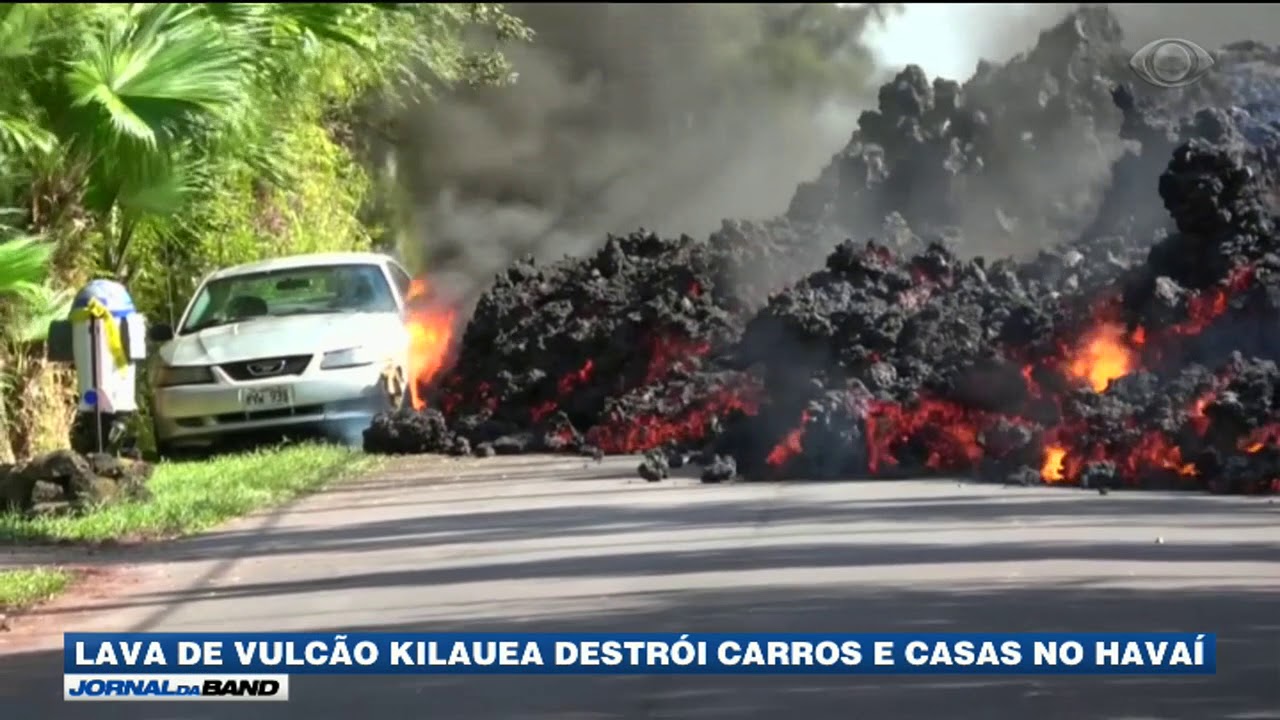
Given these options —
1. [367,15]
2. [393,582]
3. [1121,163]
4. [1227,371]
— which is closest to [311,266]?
[367,15]

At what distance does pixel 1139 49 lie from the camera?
24.2 m

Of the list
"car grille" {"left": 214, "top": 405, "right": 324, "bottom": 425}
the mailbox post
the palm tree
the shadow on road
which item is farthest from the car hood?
the shadow on road

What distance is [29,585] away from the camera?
482 inches

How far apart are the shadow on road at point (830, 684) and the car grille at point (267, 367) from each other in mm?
9898

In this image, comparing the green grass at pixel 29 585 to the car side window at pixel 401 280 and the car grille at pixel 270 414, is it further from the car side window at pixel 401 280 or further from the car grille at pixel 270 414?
the car side window at pixel 401 280

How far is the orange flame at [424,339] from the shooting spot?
872 inches

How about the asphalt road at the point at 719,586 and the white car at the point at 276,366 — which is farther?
the white car at the point at 276,366

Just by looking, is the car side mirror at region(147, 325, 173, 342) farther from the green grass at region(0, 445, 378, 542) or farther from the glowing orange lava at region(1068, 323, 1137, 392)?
the glowing orange lava at region(1068, 323, 1137, 392)

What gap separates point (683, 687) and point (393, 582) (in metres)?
3.36

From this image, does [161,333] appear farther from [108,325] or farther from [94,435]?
[108,325]

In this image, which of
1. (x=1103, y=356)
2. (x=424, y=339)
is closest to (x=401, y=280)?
(x=424, y=339)

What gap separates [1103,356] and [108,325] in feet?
21.7

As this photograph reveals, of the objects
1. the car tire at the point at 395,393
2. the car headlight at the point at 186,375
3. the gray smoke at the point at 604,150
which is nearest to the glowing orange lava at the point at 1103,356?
the gray smoke at the point at 604,150

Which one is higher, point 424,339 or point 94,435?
point 424,339
